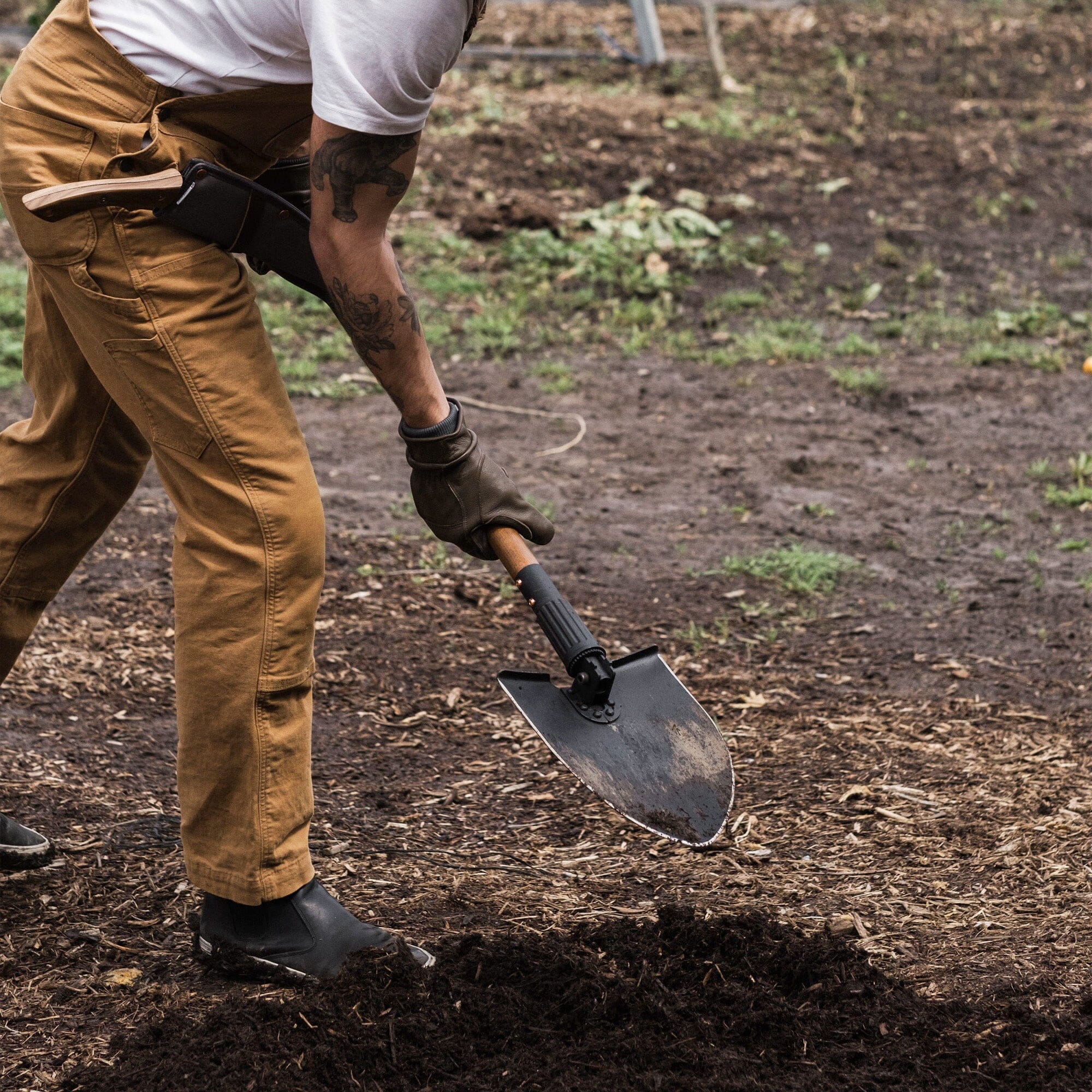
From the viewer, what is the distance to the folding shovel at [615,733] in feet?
8.27

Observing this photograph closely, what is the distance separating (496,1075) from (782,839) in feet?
3.69

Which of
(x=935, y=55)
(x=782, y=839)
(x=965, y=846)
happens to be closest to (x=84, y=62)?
(x=782, y=839)

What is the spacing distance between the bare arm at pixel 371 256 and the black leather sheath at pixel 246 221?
0.09 m

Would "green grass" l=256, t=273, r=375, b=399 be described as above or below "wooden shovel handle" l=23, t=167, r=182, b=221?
below

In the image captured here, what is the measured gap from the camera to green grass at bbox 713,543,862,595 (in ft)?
14.8

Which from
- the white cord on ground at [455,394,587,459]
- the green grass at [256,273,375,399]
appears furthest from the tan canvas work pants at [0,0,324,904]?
the green grass at [256,273,375,399]

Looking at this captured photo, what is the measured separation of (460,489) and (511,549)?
16cm

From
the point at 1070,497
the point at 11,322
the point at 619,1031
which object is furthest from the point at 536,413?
the point at 619,1031

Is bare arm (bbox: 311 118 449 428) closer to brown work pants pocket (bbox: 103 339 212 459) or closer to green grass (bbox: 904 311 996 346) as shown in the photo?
brown work pants pocket (bbox: 103 339 212 459)

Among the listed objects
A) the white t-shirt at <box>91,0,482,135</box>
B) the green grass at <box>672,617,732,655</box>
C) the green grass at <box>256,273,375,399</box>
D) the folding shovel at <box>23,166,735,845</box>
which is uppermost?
the white t-shirt at <box>91,0,482,135</box>

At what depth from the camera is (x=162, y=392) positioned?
2270 millimetres

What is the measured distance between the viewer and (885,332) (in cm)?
679

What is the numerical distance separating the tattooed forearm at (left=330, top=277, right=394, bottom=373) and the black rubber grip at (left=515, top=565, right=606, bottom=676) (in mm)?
527

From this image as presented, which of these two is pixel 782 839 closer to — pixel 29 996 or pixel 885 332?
pixel 29 996
